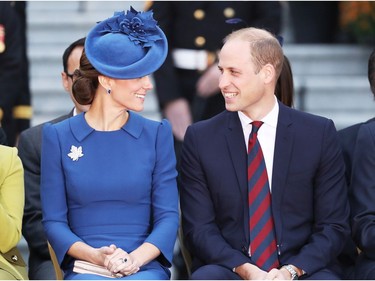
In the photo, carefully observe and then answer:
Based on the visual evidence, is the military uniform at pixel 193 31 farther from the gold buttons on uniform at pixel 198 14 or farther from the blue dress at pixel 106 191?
the blue dress at pixel 106 191

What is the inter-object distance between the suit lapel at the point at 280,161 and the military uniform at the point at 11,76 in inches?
101

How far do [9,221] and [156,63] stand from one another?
980 millimetres

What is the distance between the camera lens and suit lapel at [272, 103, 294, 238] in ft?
18.9

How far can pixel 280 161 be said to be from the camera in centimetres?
581

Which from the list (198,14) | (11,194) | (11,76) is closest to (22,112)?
(11,76)

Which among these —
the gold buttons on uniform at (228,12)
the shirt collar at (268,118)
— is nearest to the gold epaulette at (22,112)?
the gold buttons on uniform at (228,12)

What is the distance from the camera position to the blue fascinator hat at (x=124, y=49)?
559cm

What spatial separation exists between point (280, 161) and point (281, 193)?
15 cm

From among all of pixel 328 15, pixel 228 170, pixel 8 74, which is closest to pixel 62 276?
pixel 228 170

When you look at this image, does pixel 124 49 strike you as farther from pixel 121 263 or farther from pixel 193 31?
pixel 193 31

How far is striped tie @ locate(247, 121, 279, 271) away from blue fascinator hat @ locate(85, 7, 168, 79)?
70cm

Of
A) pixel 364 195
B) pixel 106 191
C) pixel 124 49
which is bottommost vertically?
pixel 364 195

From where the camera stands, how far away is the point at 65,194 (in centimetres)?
570

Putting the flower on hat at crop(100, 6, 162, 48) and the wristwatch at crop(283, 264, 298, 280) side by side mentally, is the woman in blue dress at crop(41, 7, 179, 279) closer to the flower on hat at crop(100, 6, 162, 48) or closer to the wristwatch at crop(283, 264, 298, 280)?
the flower on hat at crop(100, 6, 162, 48)
